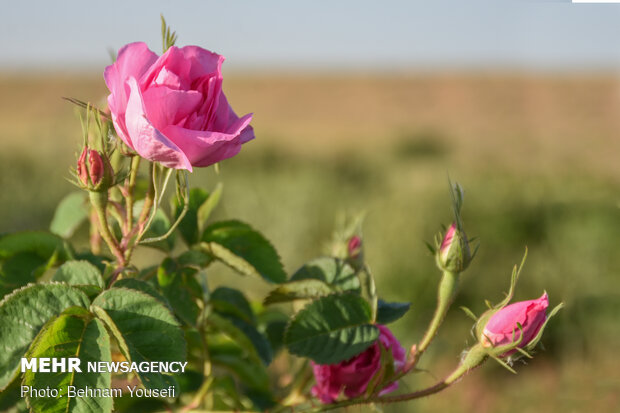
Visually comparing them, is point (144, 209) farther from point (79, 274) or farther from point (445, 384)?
point (445, 384)

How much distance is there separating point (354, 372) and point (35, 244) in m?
0.22

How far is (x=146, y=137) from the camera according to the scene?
0.85 feet

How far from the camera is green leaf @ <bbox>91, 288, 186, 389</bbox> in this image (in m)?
0.28

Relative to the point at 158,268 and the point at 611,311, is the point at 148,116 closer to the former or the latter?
the point at 158,268

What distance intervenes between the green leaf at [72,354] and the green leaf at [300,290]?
0.12 meters

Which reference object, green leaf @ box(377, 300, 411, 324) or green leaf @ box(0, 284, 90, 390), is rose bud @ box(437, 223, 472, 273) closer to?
green leaf @ box(377, 300, 411, 324)

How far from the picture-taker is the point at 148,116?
0.27 metres

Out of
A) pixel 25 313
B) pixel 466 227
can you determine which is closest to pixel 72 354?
pixel 25 313

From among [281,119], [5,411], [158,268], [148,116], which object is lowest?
[281,119]

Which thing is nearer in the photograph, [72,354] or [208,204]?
[72,354]

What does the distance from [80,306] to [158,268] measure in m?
0.08

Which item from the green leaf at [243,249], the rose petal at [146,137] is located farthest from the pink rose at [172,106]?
the green leaf at [243,249]

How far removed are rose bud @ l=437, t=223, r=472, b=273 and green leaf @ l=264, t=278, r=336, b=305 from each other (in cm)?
7

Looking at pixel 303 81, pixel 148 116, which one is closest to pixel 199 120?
pixel 148 116
